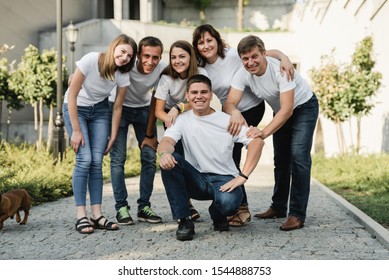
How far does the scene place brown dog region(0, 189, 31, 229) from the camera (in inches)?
191

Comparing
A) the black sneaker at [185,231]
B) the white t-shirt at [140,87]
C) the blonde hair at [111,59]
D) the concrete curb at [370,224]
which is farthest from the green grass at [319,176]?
the blonde hair at [111,59]

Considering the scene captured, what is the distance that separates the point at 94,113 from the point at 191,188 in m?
1.06

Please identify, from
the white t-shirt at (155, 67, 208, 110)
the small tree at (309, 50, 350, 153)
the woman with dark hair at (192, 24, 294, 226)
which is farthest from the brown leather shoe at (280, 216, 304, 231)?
the small tree at (309, 50, 350, 153)

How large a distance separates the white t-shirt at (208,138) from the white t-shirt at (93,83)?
651 millimetres

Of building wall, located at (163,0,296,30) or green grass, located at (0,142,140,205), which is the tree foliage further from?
building wall, located at (163,0,296,30)

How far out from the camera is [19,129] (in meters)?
18.9

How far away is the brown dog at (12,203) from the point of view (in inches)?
191

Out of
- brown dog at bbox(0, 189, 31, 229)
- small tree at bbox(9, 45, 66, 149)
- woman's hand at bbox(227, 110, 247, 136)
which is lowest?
brown dog at bbox(0, 189, 31, 229)

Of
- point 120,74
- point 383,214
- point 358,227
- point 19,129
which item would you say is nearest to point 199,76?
point 120,74

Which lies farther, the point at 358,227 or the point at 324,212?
the point at 324,212

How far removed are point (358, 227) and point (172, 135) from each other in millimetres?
1990

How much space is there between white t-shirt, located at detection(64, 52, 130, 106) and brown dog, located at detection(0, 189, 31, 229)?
100 centimetres
